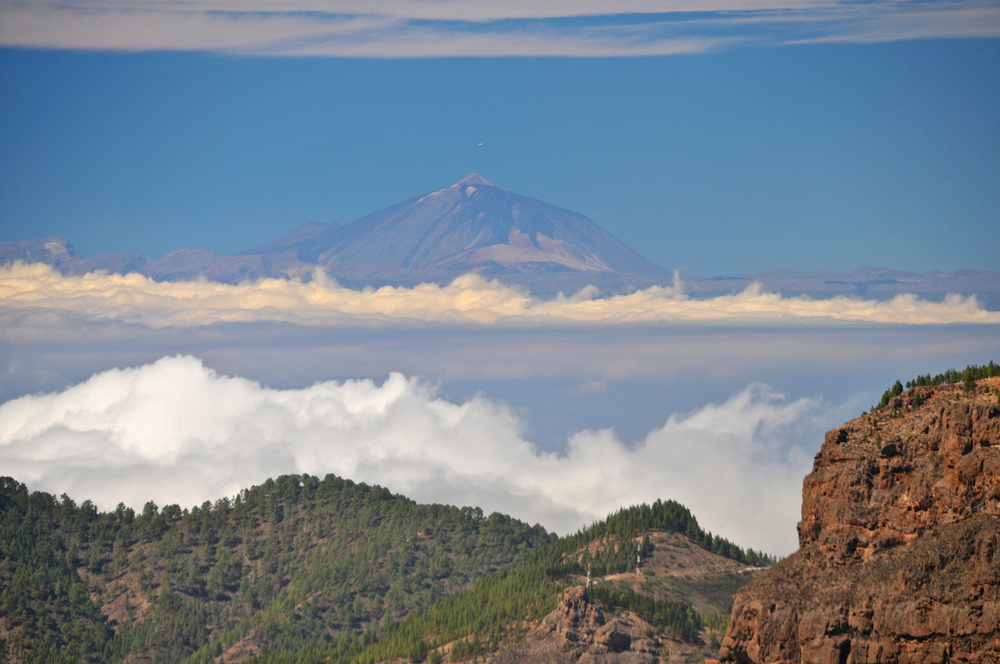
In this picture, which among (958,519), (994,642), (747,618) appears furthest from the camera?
(747,618)

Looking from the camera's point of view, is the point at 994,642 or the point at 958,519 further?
the point at 958,519

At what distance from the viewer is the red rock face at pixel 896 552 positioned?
101 meters

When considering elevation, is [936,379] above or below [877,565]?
above

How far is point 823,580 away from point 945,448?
15.1 meters

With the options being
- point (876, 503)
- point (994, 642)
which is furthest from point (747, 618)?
point (994, 642)

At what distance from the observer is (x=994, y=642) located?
97.6 metres

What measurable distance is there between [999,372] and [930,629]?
2765 cm

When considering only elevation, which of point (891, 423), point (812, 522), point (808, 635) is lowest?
point (808, 635)

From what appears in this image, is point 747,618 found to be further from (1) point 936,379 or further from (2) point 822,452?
(1) point 936,379

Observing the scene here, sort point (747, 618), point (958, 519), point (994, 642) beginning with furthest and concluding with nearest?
point (747, 618), point (958, 519), point (994, 642)

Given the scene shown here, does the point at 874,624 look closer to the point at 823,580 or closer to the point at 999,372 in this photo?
the point at 823,580

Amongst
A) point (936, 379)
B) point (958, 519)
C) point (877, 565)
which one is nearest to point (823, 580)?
point (877, 565)

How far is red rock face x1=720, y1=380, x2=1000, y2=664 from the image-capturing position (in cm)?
10112

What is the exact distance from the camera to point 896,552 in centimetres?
10694
